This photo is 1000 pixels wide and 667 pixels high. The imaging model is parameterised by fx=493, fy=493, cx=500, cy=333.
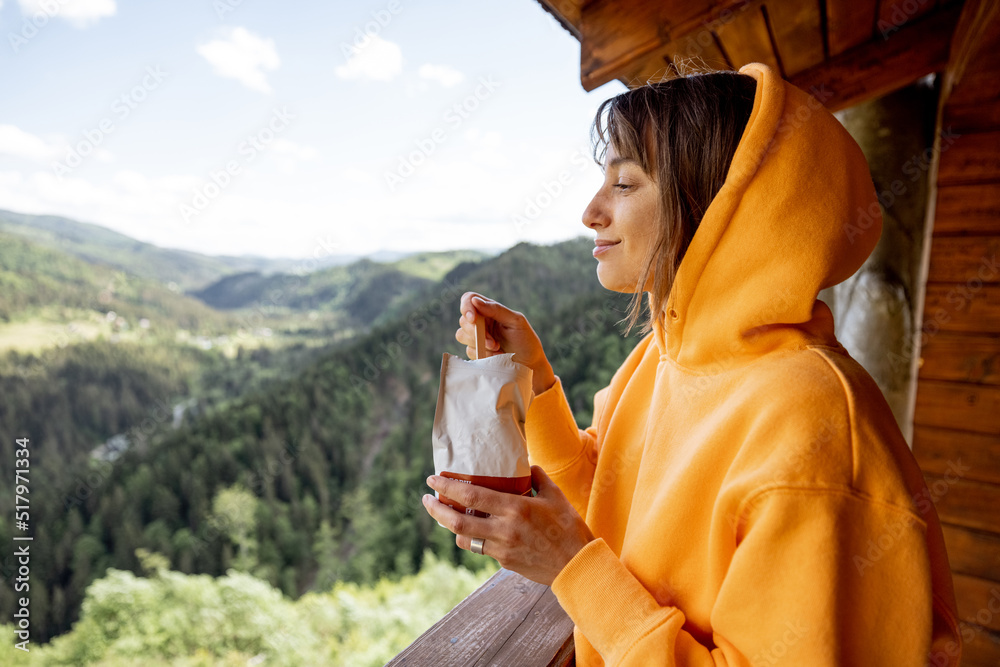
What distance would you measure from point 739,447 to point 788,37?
179 cm

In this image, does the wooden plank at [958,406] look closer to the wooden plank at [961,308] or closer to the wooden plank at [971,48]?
the wooden plank at [961,308]

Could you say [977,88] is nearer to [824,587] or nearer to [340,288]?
[824,587]

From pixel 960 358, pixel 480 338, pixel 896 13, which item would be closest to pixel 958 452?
pixel 960 358

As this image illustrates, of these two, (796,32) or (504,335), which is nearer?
(504,335)

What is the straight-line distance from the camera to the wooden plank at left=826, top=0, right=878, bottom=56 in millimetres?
1644

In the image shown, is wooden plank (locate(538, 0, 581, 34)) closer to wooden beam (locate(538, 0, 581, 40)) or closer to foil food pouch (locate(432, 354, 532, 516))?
wooden beam (locate(538, 0, 581, 40))

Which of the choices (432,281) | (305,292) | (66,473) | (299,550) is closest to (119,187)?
(305,292)

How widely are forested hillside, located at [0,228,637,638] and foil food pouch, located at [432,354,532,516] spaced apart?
31.4ft

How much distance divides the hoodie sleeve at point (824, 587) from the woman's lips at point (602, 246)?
0.46 m

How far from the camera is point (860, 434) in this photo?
1.93ft

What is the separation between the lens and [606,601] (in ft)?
2.22

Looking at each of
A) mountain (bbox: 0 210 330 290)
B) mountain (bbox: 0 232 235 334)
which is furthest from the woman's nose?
mountain (bbox: 0 210 330 290)

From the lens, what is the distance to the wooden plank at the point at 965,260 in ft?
5.90

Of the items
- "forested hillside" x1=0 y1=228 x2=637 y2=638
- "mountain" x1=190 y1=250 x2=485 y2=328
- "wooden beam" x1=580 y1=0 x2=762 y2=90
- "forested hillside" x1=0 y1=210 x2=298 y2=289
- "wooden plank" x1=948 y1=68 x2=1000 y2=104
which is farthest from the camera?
"mountain" x1=190 y1=250 x2=485 y2=328
